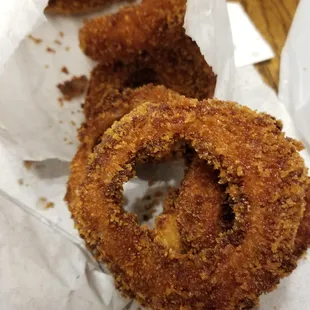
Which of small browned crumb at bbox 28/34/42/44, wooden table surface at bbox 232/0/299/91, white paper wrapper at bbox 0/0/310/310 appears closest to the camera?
white paper wrapper at bbox 0/0/310/310

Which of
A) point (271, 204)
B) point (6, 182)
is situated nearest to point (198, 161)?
→ point (271, 204)

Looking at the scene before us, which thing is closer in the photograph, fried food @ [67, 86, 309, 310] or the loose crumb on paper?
fried food @ [67, 86, 309, 310]

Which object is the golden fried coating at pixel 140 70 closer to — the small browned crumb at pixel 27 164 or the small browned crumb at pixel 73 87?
the small browned crumb at pixel 73 87

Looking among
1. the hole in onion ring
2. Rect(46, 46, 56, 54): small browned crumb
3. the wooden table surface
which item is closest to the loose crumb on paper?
Rect(46, 46, 56, 54): small browned crumb

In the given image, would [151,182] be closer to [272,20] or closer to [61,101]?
[61,101]

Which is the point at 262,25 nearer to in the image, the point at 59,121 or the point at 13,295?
the point at 59,121

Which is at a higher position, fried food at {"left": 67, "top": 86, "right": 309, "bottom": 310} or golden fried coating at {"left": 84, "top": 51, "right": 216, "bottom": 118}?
golden fried coating at {"left": 84, "top": 51, "right": 216, "bottom": 118}

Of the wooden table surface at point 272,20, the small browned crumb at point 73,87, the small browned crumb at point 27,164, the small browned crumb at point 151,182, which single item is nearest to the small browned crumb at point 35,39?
the small browned crumb at point 73,87

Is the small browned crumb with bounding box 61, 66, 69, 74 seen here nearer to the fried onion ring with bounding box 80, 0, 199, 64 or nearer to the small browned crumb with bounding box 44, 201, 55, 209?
the fried onion ring with bounding box 80, 0, 199, 64
